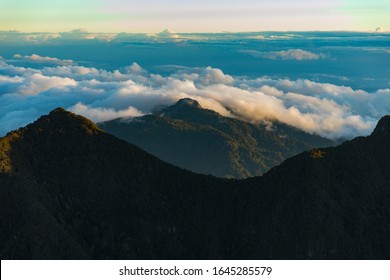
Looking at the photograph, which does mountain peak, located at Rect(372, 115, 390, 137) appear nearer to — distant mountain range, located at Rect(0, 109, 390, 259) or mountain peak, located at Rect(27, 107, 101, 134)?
distant mountain range, located at Rect(0, 109, 390, 259)

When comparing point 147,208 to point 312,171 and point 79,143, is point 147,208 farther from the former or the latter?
point 312,171

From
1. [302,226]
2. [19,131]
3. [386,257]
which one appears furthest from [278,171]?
[19,131]

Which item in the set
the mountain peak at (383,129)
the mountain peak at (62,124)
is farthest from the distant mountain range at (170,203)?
the mountain peak at (383,129)

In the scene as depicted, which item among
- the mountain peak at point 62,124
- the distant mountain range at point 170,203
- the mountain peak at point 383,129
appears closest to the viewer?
the distant mountain range at point 170,203

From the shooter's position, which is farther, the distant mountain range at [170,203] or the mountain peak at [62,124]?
the mountain peak at [62,124]

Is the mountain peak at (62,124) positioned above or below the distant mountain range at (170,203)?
above

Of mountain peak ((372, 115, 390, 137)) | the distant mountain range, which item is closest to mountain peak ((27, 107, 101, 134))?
the distant mountain range

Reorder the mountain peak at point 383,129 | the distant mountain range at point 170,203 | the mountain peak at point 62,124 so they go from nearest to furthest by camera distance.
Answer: the distant mountain range at point 170,203
the mountain peak at point 62,124
the mountain peak at point 383,129

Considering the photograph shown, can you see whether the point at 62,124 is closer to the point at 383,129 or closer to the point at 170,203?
the point at 170,203

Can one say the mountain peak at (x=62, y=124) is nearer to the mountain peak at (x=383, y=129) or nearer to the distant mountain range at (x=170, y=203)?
the distant mountain range at (x=170, y=203)
